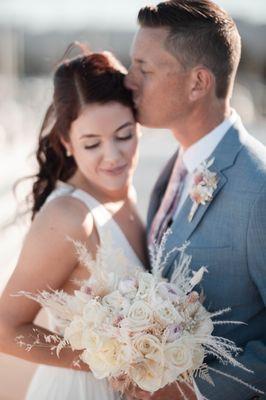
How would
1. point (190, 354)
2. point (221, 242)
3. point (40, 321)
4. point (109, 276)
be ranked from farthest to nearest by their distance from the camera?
point (40, 321) → point (221, 242) → point (109, 276) → point (190, 354)

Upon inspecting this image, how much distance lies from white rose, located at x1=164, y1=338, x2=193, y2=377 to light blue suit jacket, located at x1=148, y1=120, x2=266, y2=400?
453mm

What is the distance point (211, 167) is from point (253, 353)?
886mm

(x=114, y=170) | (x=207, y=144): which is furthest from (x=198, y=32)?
(x=114, y=170)

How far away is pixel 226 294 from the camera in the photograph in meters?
3.37

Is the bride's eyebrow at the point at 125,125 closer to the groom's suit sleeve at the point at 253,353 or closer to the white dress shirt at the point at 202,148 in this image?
the white dress shirt at the point at 202,148

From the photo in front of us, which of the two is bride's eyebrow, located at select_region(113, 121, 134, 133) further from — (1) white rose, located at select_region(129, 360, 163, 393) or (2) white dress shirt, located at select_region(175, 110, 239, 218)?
(1) white rose, located at select_region(129, 360, 163, 393)

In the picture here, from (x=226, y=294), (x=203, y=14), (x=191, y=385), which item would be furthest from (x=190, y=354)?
(x=203, y=14)

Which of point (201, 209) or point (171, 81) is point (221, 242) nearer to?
point (201, 209)

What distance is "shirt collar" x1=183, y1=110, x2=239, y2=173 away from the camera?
146 inches

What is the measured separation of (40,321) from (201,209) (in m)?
4.35

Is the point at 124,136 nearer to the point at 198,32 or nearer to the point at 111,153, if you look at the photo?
the point at 111,153

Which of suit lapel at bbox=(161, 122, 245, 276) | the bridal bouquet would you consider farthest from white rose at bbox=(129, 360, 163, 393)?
suit lapel at bbox=(161, 122, 245, 276)

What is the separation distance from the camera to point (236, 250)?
3295mm

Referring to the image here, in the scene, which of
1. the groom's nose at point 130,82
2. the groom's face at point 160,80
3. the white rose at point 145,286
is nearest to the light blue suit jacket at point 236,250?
the groom's face at point 160,80
